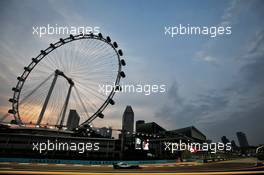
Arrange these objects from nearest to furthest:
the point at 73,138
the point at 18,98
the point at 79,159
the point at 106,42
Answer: the point at 79,159 → the point at 106,42 → the point at 18,98 → the point at 73,138

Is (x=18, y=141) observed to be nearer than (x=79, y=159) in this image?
No

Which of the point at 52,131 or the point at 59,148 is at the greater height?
the point at 52,131

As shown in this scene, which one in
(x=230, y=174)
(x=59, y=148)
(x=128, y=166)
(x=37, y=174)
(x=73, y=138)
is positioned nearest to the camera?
(x=37, y=174)

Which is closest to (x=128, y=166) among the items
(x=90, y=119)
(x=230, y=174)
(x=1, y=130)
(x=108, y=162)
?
(x=108, y=162)

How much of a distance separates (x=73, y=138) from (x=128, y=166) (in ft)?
235

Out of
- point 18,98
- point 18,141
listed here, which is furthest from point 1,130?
point 18,98

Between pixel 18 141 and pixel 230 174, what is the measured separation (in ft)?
316

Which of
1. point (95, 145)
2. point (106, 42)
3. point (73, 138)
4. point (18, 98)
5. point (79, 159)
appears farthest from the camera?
point (95, 145)

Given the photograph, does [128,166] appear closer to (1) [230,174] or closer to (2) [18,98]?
(1) [230,174]

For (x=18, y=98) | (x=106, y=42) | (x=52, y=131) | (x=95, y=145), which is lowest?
(x=95, y=145)

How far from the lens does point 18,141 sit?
293 ft

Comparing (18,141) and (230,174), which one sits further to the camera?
(18,141)

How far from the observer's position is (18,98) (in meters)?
65.4

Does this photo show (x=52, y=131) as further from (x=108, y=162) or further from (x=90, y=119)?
(x=108, y=162)
